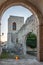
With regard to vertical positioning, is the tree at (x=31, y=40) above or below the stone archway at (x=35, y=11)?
below

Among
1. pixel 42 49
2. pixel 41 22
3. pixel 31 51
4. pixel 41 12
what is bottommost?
pixel 31 51

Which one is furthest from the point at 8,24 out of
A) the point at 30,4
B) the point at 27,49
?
the point at 30,4

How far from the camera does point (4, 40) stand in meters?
20.0

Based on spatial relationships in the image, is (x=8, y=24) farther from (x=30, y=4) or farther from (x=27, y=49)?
(x=30, y=4)

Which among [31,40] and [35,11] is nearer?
[35,11]

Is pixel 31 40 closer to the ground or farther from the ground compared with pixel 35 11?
closer to the ground

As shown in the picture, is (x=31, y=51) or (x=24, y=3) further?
(x=31, y=51)

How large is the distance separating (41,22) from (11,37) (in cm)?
1447

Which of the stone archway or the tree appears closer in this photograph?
the stone archway

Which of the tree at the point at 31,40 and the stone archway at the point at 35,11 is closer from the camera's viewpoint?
the stone archway at the point at 35,11

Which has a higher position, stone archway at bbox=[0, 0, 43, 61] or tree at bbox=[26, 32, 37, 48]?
stone archway at bbox=[0, 0, 43, 61]

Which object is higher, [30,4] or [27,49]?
[30,4]

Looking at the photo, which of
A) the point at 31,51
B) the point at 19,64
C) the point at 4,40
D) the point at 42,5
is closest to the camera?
the point at 19,64

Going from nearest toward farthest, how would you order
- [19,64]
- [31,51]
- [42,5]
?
[19,64]
[42,5]
[31,51]
